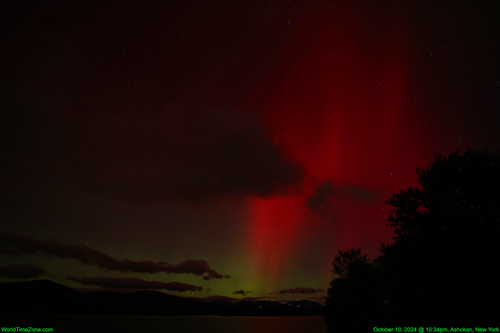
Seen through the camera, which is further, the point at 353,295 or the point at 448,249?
the point at 353,295

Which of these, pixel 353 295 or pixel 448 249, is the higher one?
pixel 448 249

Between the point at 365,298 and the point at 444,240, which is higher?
the point at 444,240

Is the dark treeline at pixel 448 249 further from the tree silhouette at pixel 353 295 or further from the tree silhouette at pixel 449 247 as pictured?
the tree silhouette at pixel 353 295

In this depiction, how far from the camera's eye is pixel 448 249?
2280 centimetres

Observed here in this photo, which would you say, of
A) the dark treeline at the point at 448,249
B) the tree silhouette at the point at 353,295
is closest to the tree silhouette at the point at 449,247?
the dark treeline at the point at 448,249

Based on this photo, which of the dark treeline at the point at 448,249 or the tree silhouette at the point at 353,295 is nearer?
the dark treeline at the point at 448,249

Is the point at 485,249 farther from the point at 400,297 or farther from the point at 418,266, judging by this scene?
the point at 400,297

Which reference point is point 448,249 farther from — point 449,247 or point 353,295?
point 353,295

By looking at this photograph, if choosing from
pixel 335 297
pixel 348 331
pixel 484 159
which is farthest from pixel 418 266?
pixel 335 297

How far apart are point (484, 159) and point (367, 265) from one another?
31792 millimetres

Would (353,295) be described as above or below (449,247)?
below

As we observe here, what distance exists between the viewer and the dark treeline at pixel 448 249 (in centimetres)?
2130

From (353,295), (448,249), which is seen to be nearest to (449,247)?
(448,249)

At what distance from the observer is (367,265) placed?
5144 centimetres
